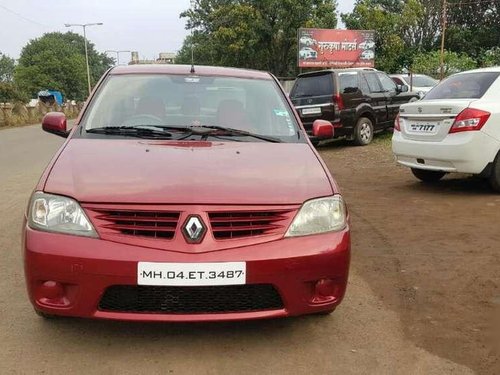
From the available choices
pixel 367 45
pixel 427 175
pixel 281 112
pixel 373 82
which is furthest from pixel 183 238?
pixel 367 45

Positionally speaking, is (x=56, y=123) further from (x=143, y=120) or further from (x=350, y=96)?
(x=350, y=96)

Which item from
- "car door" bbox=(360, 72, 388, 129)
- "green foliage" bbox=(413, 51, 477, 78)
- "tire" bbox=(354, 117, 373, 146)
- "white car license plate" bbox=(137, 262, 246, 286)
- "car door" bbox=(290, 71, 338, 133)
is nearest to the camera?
"white car license plate" bbox=(137, 262, 246, 286)

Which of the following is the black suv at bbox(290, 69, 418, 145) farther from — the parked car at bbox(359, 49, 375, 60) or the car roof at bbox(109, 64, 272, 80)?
the parked car at bbox(359, 49, 375, 60)

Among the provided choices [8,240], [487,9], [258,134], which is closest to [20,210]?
[8,240]

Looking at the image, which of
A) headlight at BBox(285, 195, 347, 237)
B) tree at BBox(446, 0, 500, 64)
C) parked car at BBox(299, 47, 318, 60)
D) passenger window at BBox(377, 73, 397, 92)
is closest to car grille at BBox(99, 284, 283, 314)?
headlight at BBox(285, 195, 347, 237)

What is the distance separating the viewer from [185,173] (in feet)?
11.0

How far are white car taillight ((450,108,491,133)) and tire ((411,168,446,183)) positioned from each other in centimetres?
157

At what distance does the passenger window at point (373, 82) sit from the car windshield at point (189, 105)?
387 inches

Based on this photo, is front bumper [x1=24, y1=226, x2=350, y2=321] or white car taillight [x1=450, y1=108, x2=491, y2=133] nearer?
front bumper [x1=24, y1=226, x2=350, y2=321]

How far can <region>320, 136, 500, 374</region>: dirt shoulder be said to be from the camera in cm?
357

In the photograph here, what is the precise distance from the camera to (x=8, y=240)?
566cm

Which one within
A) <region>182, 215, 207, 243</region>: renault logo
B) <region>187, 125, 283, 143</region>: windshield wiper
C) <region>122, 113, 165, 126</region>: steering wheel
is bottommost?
<region>182, 215, 207, 243</region>: renault logo

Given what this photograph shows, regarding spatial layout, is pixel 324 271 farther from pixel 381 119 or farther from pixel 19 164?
pixel 381 119

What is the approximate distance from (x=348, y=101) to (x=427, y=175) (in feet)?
15.9
